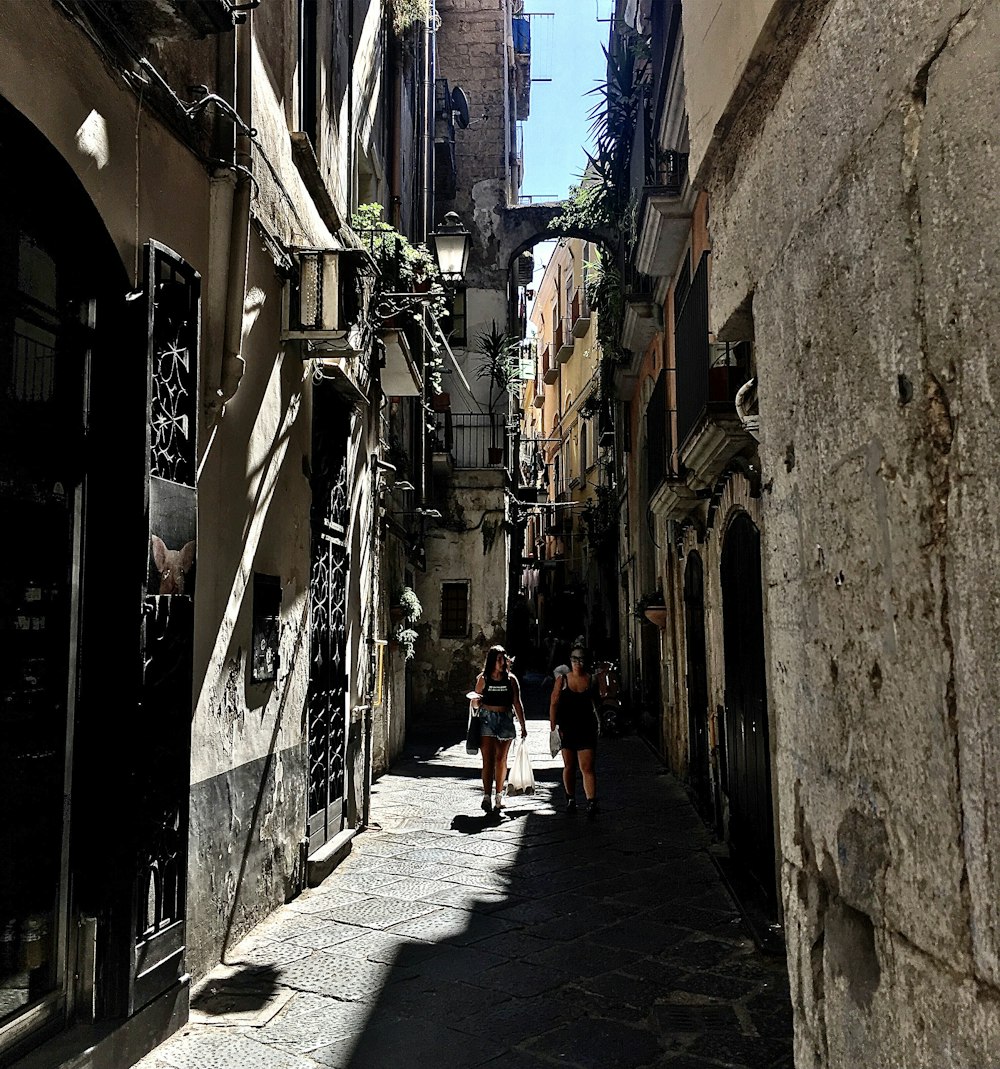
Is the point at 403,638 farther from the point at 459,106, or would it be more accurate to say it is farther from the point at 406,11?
the point at 459,106

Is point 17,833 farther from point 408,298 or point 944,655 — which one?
point 408,298

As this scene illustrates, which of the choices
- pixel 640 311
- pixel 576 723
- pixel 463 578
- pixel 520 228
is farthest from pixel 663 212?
pixel 520 228

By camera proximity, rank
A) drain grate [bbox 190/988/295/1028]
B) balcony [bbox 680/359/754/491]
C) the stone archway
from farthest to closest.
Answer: the stone archway < balcony [bbox 680/359/754/491] < drain grate [bbox 190/988/295/1028]

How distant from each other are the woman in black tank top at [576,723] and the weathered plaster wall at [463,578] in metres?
9.21

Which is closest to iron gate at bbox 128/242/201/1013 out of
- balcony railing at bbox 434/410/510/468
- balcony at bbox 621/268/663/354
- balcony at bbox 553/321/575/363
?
balcony at bbox 621/268/663/354

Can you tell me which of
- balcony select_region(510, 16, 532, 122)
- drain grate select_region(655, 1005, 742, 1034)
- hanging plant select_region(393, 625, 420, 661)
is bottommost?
drain grate select_region(655, 1005, 742, 1034)

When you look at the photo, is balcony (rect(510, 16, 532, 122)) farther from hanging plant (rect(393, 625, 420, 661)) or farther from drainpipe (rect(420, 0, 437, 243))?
hanging plant (rect(393, 625, 420, 661))

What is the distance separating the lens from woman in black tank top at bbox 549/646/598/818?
8594 mm

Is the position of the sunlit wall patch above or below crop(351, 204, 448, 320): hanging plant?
below

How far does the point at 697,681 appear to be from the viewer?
956 centimetres

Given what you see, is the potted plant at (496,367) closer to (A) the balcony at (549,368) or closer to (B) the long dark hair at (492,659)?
(B) the long dark hair at (492,659)

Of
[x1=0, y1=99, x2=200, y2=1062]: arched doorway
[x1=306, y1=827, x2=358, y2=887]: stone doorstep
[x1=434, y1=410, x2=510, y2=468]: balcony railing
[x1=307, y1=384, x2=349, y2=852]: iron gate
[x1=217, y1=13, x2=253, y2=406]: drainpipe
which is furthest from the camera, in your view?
[x1=434, y1=410, x2=510, y2=468]: balcony railing

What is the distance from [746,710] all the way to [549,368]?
103ft

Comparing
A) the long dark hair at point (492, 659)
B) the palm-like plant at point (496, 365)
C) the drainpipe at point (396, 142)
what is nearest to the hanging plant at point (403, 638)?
the long dark hair at point (492, 659)
